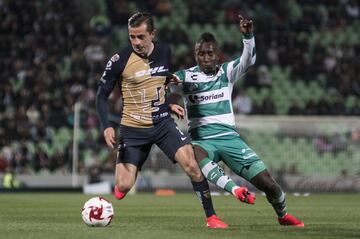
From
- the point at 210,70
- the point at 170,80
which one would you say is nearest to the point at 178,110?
the point at 170,80

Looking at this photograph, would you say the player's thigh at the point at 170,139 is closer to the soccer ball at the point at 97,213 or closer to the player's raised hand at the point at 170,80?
the player's raised hand at the point at 170,80

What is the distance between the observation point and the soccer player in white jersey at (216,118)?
1092cm

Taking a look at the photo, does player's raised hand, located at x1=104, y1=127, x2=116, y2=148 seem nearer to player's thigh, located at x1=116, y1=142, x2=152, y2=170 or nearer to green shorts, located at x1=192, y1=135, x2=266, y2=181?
player's thigh, located at x1=116, y1=142, x2=152, y2=170

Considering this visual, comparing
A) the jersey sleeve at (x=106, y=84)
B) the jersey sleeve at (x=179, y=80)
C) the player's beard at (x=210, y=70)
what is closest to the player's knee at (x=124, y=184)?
the jersey sleeve at (x=106, y=84)

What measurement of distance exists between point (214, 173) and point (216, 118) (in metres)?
0.73

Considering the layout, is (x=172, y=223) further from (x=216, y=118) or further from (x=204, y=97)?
(x=204, y=97)

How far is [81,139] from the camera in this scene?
26484mm

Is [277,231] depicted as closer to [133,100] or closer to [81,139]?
[133,100]

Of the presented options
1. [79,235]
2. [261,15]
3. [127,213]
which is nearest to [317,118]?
[261,15]

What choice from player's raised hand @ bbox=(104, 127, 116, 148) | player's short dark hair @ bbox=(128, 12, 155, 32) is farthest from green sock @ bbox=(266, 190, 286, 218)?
player's short dark hair @ bbox=(128, 12, 155, 32)

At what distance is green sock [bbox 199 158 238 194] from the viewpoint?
10.7 metres

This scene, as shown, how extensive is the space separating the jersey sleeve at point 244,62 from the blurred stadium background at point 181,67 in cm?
1381

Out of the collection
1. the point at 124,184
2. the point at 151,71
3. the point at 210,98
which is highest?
the point at 151,71

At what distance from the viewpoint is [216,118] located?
11.2 m
